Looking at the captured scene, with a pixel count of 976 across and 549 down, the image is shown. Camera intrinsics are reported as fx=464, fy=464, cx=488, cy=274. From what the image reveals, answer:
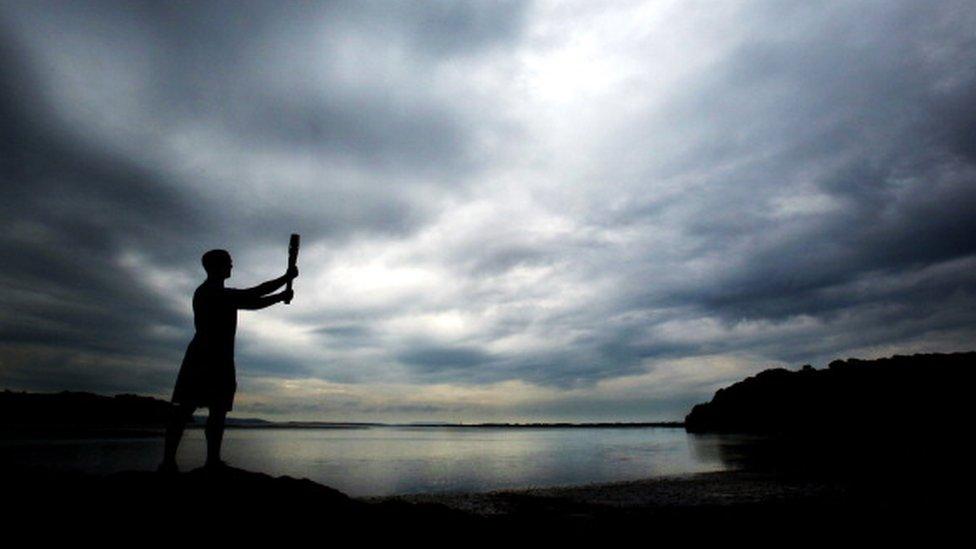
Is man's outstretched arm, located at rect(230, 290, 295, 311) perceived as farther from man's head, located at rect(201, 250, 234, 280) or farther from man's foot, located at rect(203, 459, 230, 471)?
man's foot, located at rect(203, 459, 230, 471)

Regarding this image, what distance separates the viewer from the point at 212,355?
22.0 feet

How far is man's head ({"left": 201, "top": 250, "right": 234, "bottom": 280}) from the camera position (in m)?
7.02

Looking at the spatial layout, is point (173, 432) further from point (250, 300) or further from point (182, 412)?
point (250, 300)

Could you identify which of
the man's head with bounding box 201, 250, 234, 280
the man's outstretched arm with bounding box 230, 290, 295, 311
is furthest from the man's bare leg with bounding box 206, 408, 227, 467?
the man's head with bounding box 201, 250, 234, 280

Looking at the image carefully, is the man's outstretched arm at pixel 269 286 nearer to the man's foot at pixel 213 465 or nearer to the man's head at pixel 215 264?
the man's head at pixel 215 264

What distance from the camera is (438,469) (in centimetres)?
4109

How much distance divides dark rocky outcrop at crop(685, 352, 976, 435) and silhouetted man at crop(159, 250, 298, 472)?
87187 millimetres

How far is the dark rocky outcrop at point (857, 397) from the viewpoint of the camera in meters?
87.4

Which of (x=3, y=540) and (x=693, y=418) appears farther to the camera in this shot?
(x=693, y=418)

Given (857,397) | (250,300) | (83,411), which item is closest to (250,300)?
(250,300)

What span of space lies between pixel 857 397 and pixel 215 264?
5651 inches

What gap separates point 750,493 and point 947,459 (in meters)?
18.5

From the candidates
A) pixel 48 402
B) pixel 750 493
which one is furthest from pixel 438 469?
pixel 48 402

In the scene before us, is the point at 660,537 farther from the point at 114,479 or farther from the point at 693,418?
the point at 693,418
